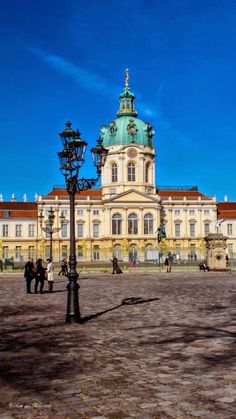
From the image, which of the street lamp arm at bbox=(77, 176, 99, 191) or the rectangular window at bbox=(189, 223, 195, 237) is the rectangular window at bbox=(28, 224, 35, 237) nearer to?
the rectangular window at bbox=(189, 223, 195, 237)

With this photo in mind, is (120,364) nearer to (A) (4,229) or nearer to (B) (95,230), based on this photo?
(B) (95,230)

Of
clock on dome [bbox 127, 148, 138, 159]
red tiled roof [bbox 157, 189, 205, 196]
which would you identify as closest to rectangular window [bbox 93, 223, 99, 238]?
clock on dome [bbox 127, 148, 138, 159]

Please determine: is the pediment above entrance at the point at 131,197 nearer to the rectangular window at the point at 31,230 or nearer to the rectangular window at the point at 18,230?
the rectangular window at the point at 31,230

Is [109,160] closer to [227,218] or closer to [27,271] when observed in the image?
[227,218]

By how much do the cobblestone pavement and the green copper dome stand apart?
2959 inches

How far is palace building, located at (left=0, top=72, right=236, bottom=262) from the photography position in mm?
85500

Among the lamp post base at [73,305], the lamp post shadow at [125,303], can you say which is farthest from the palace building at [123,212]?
the lamp post base at [73,305]

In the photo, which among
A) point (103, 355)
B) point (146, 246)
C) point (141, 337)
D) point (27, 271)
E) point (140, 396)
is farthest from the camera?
point (146, 246)

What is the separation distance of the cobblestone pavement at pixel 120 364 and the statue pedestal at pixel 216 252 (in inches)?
1121

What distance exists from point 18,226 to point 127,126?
1009 inches

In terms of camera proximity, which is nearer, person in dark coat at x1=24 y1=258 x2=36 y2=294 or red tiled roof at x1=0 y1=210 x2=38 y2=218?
person in dark coat at x1=24 y1=258 x2=36 y2=294

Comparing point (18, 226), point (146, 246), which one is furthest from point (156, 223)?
point (18, 226)

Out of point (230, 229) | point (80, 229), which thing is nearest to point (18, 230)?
point (80, 229)

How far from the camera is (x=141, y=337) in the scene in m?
10.5
